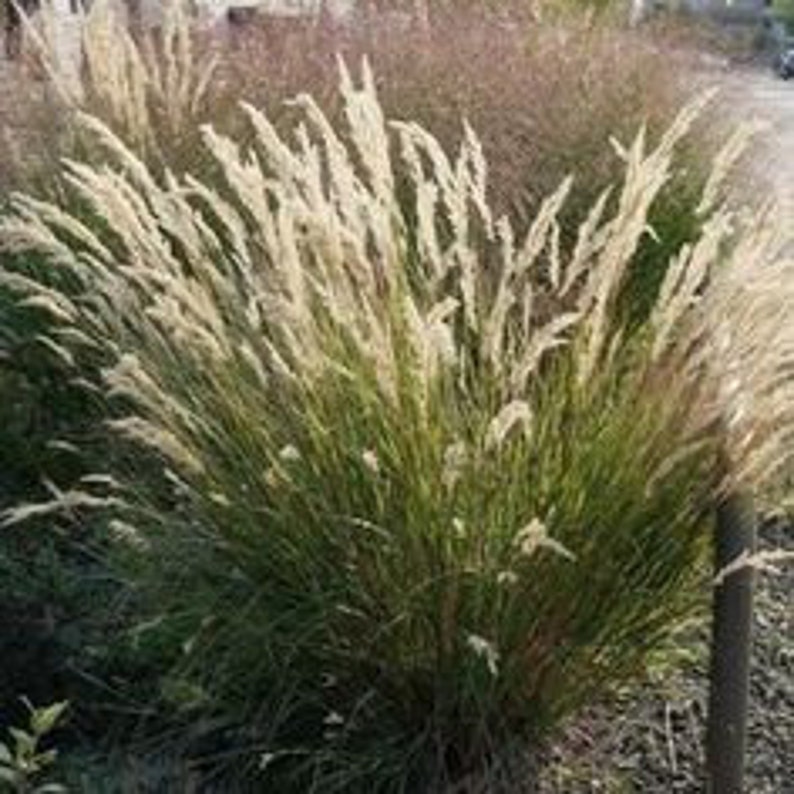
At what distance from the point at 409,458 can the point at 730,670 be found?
690mm

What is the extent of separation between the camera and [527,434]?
2381 mm

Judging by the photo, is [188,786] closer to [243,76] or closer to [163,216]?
[163,216]

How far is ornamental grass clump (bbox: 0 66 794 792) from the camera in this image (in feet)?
7.77

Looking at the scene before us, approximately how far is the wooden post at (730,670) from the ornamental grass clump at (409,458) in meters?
0.09

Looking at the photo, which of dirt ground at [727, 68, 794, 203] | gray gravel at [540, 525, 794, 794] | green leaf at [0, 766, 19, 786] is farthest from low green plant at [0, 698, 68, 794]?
dirt ground at [727, 68, 794, 203]

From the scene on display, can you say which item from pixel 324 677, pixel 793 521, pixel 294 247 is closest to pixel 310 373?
pixel 294 247

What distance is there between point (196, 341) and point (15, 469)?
4.00ft

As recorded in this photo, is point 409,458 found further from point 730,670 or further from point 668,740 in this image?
point 668,740

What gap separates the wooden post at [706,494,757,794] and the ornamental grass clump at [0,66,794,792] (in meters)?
0.09

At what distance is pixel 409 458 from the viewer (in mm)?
2348

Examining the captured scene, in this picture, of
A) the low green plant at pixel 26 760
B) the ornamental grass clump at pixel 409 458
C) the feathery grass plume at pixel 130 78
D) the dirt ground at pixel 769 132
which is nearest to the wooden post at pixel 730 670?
the ornamental grass clump at pixel 409 458

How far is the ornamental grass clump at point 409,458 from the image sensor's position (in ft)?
7.77

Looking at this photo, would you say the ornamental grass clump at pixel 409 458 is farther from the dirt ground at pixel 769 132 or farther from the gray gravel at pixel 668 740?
the dirt ground at pixel 769 132

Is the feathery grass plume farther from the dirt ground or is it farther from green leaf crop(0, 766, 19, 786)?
green leaf crop(0, 766, 19, 786)
